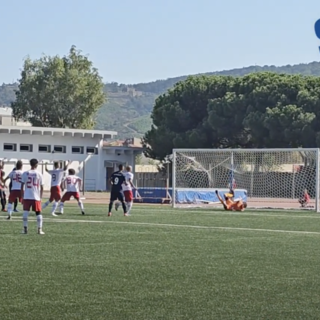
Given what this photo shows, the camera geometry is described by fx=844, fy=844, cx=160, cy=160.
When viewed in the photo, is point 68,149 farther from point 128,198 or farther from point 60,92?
point 128,198

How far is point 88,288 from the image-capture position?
10531 millimetres

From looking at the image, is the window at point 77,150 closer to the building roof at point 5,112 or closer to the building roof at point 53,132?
the building roof at point 53,132

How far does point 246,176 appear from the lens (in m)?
40.8

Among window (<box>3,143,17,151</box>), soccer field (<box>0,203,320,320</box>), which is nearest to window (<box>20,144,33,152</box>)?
window (<box>3,143,17,151</box>)

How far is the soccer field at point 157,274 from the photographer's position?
9156 millimetres

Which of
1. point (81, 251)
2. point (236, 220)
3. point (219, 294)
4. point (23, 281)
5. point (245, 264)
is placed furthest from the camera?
point (236, 220)

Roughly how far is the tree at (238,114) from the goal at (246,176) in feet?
58.7

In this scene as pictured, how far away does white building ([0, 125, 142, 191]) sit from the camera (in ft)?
213

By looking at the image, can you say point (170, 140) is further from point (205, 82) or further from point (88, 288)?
point (88, 288)

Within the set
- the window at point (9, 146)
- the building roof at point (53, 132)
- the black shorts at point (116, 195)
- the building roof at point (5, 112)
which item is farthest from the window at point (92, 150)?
the black shorts at point (116, 195)

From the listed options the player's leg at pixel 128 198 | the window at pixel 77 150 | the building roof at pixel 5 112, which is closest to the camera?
the player's leg at pixel 128 198

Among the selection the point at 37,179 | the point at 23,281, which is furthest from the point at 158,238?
the point at 23,281

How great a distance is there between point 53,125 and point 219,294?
2781 inches

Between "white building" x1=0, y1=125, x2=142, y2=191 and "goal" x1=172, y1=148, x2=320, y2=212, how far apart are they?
25.3 metres
